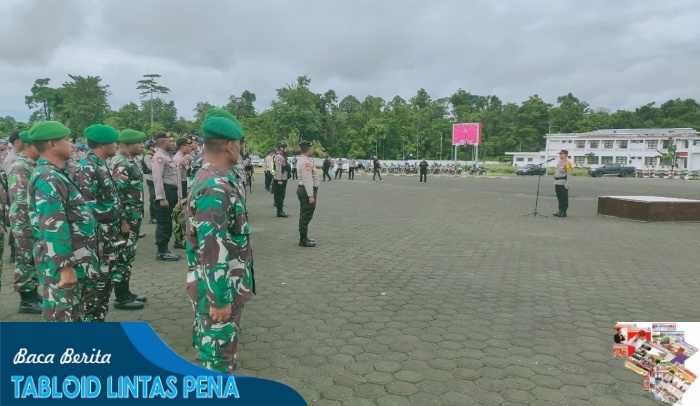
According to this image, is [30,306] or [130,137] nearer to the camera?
[30,306]

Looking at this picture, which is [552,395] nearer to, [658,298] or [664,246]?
[658,298]

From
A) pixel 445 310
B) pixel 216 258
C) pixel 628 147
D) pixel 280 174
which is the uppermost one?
pixel 628 147

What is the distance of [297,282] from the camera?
5445 millimetres

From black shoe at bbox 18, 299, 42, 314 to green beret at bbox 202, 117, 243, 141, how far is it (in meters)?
3.33

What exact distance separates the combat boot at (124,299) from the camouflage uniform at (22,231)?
2.44 feet

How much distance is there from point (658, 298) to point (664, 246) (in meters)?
3.77

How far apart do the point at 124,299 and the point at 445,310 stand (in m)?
3.28

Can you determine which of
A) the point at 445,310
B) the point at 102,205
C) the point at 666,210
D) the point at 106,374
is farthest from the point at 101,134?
the point at 666,210

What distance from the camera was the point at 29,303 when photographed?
443cm

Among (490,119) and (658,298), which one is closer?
(658,298)

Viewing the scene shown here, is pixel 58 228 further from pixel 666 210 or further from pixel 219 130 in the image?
pixel 666 210

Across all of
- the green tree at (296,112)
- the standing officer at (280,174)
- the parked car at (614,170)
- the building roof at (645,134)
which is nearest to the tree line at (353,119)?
the green tree at (296,112)

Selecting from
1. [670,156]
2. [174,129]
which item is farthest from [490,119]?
[174,129]

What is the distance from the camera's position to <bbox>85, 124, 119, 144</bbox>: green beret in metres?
3.98
